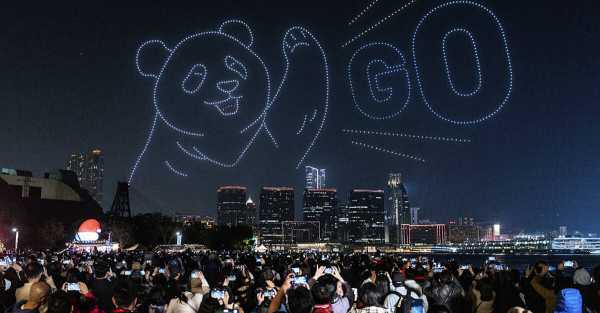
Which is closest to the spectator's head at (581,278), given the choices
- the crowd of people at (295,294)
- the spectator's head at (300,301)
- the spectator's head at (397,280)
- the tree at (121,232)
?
the crowd of people at (295,294)

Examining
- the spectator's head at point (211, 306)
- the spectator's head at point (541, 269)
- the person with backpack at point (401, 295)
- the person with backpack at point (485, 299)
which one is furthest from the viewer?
the spectator's head at point (541, 269)

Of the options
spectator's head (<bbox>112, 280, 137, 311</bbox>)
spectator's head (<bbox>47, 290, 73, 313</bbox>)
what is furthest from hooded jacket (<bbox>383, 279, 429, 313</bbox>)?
spectator's head (<bbox>47, 290, 73, 313</bbox>)

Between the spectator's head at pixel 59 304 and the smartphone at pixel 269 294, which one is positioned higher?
the spectator's head at pixel 59 304

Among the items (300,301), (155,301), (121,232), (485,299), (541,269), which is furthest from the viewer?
(121,232)

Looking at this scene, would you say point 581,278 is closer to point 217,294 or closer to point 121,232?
point 217,294

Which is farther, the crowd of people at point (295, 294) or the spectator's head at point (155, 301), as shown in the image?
the spectator's head at point (155, 301)

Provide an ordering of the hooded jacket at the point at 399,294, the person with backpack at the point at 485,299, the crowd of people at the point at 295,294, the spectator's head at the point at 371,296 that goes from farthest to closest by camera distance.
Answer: the person with backpack at the point at 485,299, the hooded jacket at the point at 399,294, the spectator's head at the point at 371,296, the crowd of people at the point at 295,294

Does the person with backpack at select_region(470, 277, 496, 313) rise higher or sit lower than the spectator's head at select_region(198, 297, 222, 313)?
lower

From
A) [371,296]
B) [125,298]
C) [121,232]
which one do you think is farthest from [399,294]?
[121,232]

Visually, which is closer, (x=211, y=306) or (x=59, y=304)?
(x=59, y=304)

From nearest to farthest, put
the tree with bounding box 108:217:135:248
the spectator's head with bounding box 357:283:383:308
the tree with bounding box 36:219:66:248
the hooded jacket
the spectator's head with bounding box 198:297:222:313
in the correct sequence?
the spectator's head with bounding box 198:297:222:313 → the spectator's head with bounding box 357:283:383:308 → the hooded jacket → the tree with bounding box 36:219:66:248 → the tree with bounding box 108:217:135:248

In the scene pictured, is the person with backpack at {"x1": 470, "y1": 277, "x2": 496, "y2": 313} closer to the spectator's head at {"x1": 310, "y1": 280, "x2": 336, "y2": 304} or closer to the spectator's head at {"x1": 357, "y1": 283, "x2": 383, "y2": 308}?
the spectator's head at {"x1": 357, "y1": 283, "x2": 383, "y2": 308}

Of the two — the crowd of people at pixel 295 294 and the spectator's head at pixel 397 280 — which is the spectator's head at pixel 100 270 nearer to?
the crowd of people at pixel 295 294

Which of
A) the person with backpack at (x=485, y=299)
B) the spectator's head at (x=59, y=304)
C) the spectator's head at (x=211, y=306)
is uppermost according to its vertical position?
the spectator's head at (x=59, y=304)
